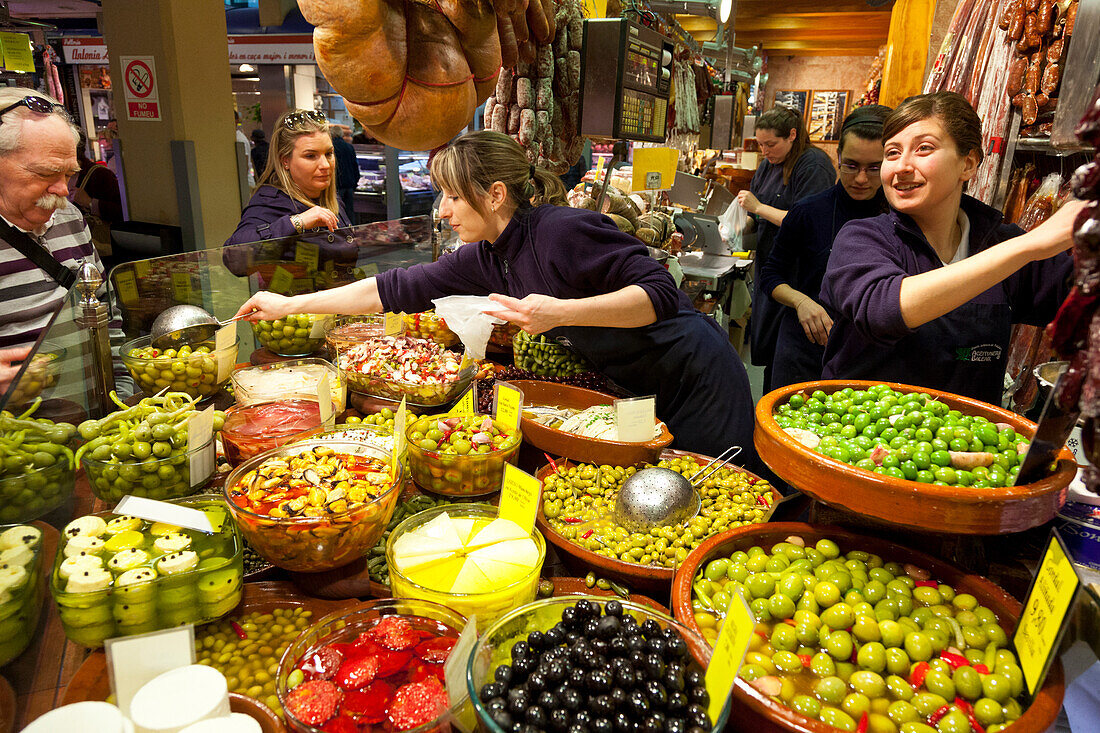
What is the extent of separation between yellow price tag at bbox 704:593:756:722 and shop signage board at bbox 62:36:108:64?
13.7 m

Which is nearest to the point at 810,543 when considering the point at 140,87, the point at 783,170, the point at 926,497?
the point at 926,497

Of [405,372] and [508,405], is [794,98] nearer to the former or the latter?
[405,372]

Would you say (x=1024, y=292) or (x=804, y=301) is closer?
(x=1024, y=292)

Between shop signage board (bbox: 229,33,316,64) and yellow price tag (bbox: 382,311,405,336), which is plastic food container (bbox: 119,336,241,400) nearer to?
yellow price tag (bbox: 382,311,405,336)

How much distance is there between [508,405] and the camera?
6.03 ft

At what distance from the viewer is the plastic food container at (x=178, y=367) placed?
2004 millimetres

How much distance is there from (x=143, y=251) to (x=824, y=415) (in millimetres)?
5992

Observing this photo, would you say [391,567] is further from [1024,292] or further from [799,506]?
[1024,292]

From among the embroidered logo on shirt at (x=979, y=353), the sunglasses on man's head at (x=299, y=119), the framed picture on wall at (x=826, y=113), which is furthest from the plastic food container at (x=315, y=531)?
the framed picture on wall at (x=826, y=113)

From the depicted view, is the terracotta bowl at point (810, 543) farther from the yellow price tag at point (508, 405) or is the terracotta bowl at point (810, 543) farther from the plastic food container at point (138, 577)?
the plastic food container at point (138, 577)

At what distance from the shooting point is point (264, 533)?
1.26m

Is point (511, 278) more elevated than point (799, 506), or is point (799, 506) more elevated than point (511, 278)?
point (511, 278)

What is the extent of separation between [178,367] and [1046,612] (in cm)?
218

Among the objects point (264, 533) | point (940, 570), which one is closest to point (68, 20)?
point (264, 533)
